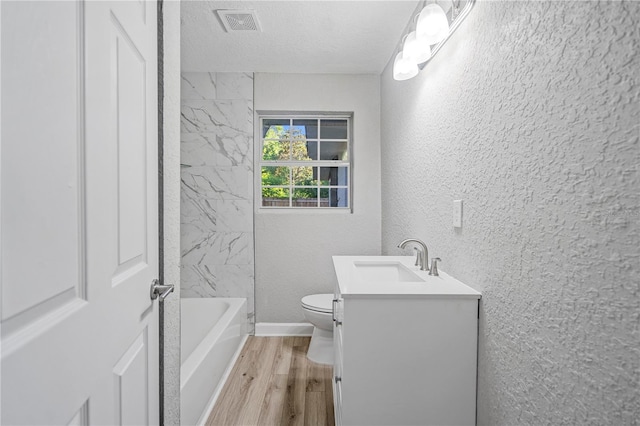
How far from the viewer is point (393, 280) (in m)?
1.93

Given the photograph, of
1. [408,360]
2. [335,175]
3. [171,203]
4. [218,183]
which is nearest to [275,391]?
[408,360]

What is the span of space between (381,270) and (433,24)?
4.00ft

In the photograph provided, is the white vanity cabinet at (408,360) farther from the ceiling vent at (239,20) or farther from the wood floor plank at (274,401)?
the ceiling vent at (239,20)

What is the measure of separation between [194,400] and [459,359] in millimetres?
1275

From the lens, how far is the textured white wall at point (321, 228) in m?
3.16

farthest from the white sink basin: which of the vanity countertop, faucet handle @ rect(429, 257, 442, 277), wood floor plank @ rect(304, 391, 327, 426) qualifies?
wood floor plank @ rect(304, 391, 327, 426)

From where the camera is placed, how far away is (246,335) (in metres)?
3.10

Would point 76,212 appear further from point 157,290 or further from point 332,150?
point 332,150

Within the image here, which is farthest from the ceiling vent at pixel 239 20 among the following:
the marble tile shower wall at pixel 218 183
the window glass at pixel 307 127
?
the window glass at pixel 307 127

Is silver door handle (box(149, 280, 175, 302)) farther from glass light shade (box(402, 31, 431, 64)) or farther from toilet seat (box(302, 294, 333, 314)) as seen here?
toilet seat (box(302, 294, 333, 314))

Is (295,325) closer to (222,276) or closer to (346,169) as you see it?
(222,276)

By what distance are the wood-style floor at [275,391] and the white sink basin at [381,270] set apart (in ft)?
2.64

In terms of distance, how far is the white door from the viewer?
46 centimetres

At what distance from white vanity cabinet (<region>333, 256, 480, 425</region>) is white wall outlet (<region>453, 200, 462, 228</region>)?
0.33 m
